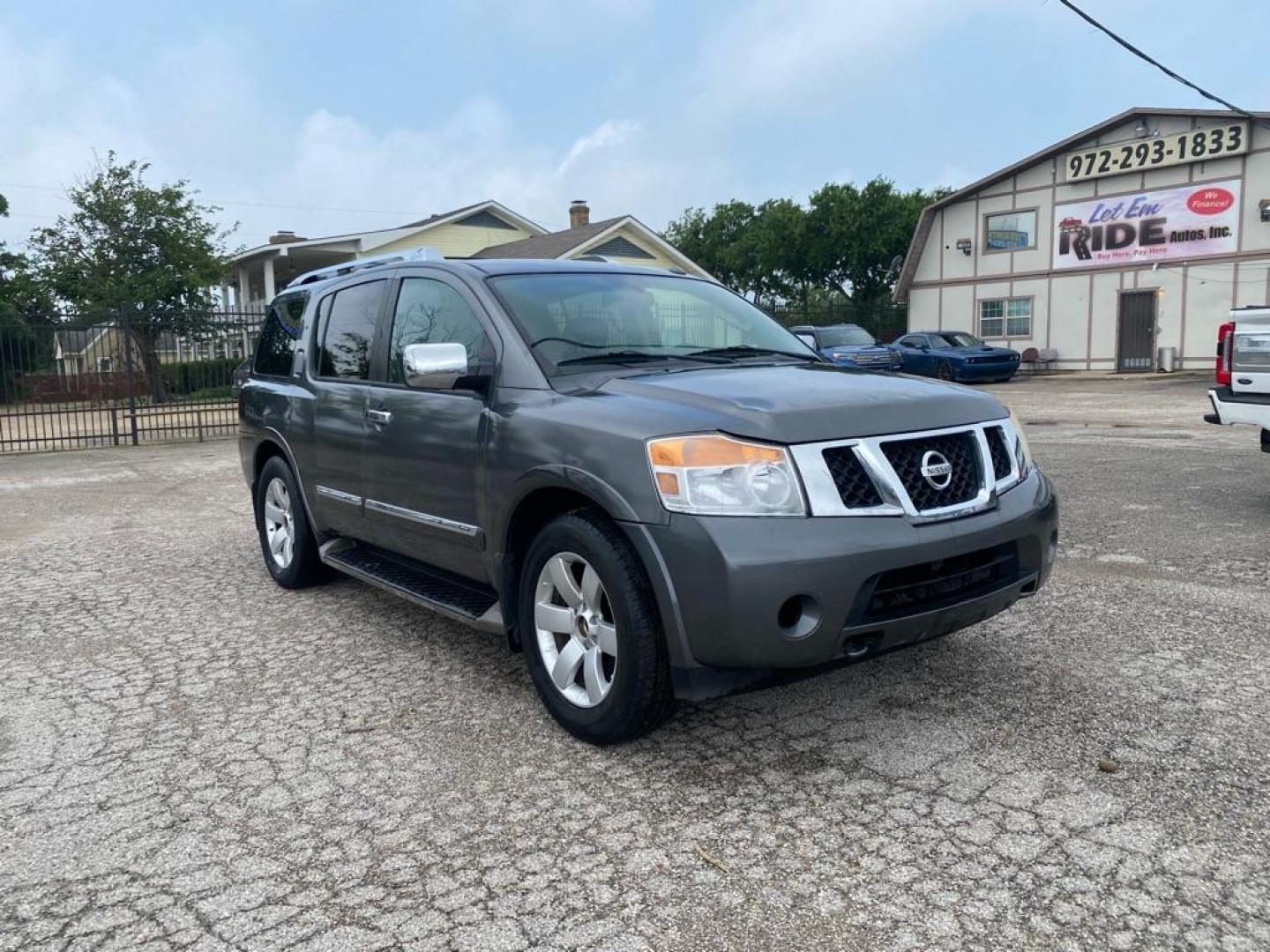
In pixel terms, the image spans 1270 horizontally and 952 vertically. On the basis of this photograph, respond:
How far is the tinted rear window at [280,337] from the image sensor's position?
5738mm

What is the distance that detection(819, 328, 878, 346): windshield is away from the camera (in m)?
23.2

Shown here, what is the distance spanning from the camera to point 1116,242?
2825 cm

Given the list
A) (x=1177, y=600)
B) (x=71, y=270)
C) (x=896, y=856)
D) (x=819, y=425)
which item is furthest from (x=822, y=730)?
(x=71, y=270)

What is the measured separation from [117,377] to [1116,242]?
999 inches

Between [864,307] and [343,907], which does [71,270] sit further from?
[343,907]

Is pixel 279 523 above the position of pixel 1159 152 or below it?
below

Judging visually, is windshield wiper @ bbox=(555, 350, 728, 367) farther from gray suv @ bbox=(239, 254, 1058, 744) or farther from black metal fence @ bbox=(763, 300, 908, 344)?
black metal fence @ bbox=(763, 300, 908, 344)

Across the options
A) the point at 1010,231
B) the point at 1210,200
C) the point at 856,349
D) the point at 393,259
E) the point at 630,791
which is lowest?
the point at 630,791

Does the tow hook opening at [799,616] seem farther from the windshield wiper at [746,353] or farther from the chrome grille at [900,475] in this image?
the windshield wiper at [746,353]

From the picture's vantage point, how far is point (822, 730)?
11.7ft

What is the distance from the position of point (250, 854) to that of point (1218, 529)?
6297 millimetres

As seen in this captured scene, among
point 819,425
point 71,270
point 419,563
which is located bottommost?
point 419,563

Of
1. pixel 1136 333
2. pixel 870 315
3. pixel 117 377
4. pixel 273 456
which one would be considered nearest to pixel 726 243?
pixel 870 315

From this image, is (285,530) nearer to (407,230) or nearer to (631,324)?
(631,324)
